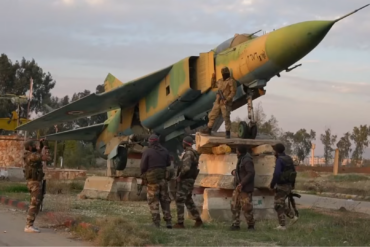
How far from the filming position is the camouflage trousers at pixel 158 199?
28.9 ft

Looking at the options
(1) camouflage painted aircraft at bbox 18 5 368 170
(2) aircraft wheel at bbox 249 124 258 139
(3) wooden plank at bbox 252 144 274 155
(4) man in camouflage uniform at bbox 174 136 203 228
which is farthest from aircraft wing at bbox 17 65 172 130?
(4) man in camouflage uniform at bbox 174 136 203 228

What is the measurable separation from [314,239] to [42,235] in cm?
436

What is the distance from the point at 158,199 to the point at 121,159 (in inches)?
249

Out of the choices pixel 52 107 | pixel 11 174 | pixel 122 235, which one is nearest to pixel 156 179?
pixel 122 235

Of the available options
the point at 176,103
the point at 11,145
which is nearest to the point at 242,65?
the point at 176,103

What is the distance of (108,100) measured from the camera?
15.0 meters

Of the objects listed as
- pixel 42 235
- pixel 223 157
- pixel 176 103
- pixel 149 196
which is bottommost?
pixel 42 235

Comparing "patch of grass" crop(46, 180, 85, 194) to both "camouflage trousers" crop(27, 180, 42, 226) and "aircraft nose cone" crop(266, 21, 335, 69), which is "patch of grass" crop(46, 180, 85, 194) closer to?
"camouflage trousers" crop(27, 180, 42, 226)

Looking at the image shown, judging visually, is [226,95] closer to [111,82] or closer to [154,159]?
[154,159]

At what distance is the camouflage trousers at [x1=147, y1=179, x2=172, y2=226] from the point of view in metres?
8.80

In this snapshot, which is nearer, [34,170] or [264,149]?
[34,170]

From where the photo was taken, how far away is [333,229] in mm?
8922

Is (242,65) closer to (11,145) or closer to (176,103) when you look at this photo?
(176,103)

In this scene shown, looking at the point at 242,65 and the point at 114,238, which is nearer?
the point at 114,238
